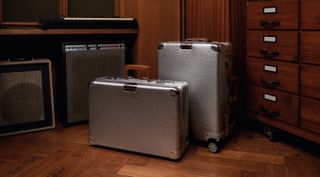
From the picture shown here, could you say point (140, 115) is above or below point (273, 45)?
below

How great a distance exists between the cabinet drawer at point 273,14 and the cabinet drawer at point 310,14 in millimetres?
39

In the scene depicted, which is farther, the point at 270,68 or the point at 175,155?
the point at 270,68

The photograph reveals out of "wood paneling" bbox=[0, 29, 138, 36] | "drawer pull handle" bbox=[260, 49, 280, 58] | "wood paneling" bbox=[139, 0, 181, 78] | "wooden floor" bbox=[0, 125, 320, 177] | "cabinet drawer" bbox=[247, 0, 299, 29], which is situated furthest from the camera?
"wood paneling" bbox=[139, 0, 181, 78]

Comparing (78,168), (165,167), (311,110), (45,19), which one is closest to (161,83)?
(165,167)

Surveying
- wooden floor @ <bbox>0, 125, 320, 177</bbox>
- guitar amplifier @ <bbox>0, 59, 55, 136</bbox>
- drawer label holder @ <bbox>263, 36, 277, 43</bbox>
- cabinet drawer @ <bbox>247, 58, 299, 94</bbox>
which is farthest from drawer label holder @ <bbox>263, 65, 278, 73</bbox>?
guitar amplifier @ <bbox>0, 59, 55, 136</bbox>

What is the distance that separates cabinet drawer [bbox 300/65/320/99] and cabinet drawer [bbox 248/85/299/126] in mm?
67

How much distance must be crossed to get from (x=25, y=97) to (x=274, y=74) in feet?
4.16

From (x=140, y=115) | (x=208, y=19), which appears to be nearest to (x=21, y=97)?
(x=140, y=115)

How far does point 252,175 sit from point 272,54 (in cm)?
60

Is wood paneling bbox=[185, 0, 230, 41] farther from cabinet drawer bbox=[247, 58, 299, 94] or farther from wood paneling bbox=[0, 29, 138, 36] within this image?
wood paneling bbox=[0, 29, 138, 36]

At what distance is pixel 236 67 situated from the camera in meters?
1.91

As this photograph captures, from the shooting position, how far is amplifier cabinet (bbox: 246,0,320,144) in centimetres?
144

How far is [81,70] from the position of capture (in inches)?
77.6

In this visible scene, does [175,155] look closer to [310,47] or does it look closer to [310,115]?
[310,115]
